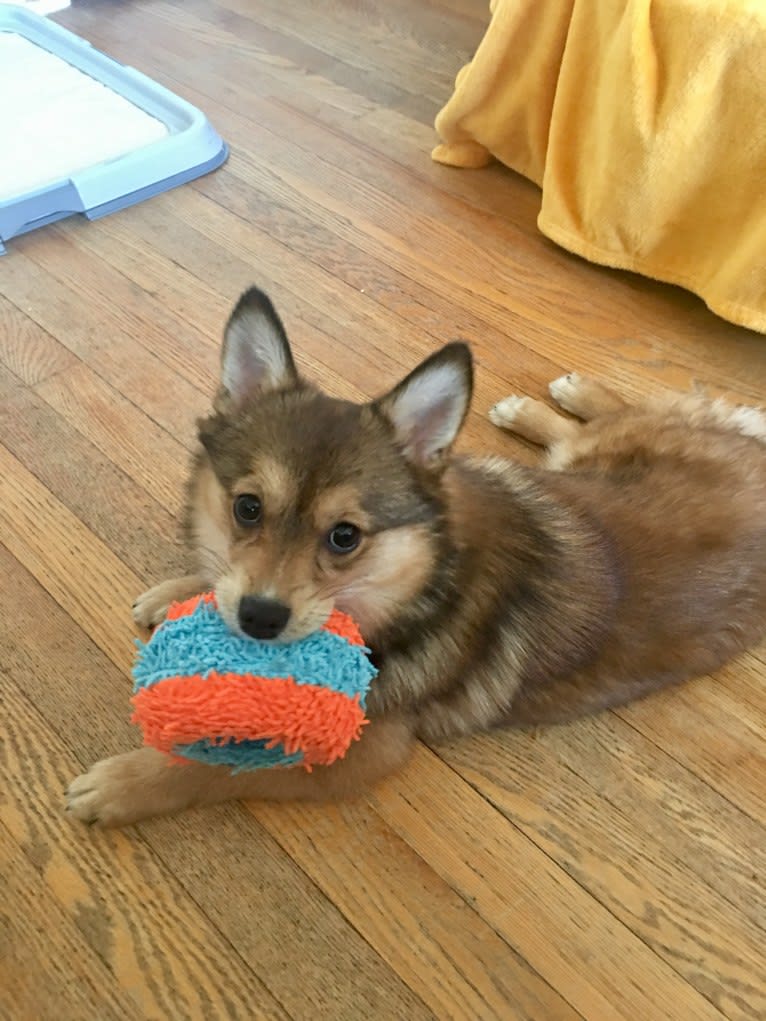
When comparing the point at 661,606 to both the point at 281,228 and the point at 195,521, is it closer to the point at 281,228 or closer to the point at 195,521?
the point at 195,521

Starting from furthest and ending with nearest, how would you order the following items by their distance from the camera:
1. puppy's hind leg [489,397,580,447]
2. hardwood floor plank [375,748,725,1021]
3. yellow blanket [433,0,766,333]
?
yellow blanket [433,0,766,333], puppy's hind leg [489,397,580,447], hardwood floor plank [375,748,725,1021]

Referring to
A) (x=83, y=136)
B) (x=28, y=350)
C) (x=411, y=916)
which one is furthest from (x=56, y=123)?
(x=411, y=916)

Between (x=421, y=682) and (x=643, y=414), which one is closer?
(x=421, y=682)

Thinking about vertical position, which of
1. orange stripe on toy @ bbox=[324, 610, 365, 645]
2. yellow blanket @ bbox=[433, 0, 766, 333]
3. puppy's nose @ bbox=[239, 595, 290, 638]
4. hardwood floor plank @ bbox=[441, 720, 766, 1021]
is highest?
yellow blanket @ bbox=[433, 0, 766, 333]

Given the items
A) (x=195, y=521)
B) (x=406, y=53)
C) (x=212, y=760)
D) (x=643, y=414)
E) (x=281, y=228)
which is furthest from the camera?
(x=406, y=53)

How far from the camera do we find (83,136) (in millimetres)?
3074

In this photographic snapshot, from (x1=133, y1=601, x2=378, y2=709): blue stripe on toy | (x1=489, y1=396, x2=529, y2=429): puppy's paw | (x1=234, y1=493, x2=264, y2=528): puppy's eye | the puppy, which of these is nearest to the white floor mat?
(x1=489, y1=396, x2=529, y2=429): puppy's paw

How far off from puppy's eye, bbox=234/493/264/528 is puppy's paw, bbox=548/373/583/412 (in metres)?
1.28

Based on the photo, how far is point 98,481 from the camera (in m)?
2.17

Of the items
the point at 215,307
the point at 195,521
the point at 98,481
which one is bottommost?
the point at 98,481

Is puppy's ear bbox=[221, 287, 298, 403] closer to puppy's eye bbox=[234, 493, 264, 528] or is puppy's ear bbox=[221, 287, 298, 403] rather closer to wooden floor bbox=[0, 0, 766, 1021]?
puppy's eye bbox=[234, 493, 264, 528]

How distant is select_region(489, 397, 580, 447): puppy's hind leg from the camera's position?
2281mm

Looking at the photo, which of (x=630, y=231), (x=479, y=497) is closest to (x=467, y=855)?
(x=479, y=497)

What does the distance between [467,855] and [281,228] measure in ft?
7.05
